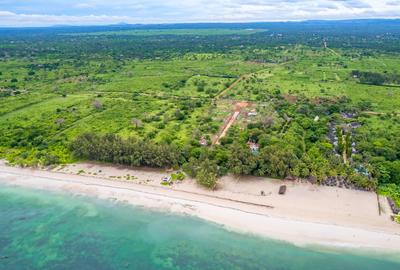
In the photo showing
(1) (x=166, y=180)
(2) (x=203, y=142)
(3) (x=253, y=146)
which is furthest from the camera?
(2) (x=203, y=142)

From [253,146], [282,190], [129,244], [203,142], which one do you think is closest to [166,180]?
[129,244]

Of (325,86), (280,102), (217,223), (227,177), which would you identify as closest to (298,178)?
(227,177)

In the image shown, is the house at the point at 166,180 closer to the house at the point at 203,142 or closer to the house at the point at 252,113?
the house at the point at 203,142

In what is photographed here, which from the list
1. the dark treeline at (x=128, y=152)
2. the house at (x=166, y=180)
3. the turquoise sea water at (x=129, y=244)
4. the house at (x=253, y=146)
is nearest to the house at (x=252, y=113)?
the house at (x=253, y=146)

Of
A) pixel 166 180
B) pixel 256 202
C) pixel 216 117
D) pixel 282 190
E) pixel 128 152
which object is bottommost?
pixel 216 117

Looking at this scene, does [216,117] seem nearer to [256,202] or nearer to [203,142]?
[203,142]

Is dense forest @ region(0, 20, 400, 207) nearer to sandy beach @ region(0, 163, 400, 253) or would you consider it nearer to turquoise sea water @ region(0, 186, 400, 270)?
sandy beach @ region(0, 163, 400, 253)
